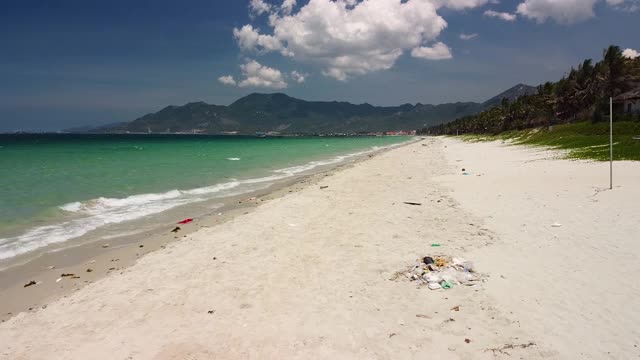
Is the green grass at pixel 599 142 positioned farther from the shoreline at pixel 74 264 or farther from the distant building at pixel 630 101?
the shoreline at pixel 74 264

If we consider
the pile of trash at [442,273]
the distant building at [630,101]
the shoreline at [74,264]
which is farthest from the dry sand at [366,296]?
the distant building at [630,101]

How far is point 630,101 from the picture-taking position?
45.1 meters

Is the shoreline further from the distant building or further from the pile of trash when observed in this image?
the distant building

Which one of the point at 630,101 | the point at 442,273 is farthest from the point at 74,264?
the point at 630,101

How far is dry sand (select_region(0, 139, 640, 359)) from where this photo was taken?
569 cm

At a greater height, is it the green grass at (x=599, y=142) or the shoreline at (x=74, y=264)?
the green grass at (x=599, y=142)

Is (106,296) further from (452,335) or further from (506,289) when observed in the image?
(506,289)

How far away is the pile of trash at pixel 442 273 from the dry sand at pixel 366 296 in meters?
0.22

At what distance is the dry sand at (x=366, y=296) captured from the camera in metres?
5.69

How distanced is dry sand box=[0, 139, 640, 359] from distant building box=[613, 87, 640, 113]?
134 feet

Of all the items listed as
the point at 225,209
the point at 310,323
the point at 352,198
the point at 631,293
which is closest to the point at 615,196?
the point at 631,293

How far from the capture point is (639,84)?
5050cm

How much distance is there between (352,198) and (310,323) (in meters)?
11.6

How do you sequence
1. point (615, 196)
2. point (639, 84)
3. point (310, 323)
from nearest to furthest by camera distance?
point (310, 323), point (615, 196), point (639, 84)
